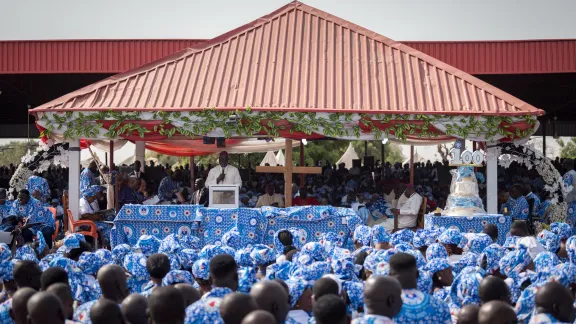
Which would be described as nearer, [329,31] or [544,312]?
[544,312]

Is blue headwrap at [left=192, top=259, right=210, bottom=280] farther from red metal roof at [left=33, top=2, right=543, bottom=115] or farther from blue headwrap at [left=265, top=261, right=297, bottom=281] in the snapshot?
red metal roof at [left=33, top=2, right=543, bottom=115]

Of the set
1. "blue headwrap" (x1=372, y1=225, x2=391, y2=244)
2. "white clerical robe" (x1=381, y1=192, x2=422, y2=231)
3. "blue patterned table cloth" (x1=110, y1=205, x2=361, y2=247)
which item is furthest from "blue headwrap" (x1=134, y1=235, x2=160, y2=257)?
"white clerical robe" (x1=381, y1=192, x2=422, y2=231)

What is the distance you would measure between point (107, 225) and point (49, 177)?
38.1 feet

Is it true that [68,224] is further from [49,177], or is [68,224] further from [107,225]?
[49,177]

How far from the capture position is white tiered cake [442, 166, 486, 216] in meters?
14.6

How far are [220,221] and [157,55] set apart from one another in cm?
931

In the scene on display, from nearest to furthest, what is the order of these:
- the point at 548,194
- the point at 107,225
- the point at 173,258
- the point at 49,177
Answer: the point at 173,258, the point at 107,225, the point at 548,194, the point at 49,177

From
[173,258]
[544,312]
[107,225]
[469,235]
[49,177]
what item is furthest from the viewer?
[49,177]

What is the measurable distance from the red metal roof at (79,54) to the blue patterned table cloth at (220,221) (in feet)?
28.3

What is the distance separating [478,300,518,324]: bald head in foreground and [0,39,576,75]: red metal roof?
1735cm

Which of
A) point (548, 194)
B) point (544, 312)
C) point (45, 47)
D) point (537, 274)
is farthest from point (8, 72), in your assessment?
point (544, 312)

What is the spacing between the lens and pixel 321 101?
15.8 m

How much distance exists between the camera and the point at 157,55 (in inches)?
870

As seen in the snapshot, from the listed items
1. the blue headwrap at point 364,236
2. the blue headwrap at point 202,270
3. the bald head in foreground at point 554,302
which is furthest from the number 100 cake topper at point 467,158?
the bald head in foreground at point 554,302
